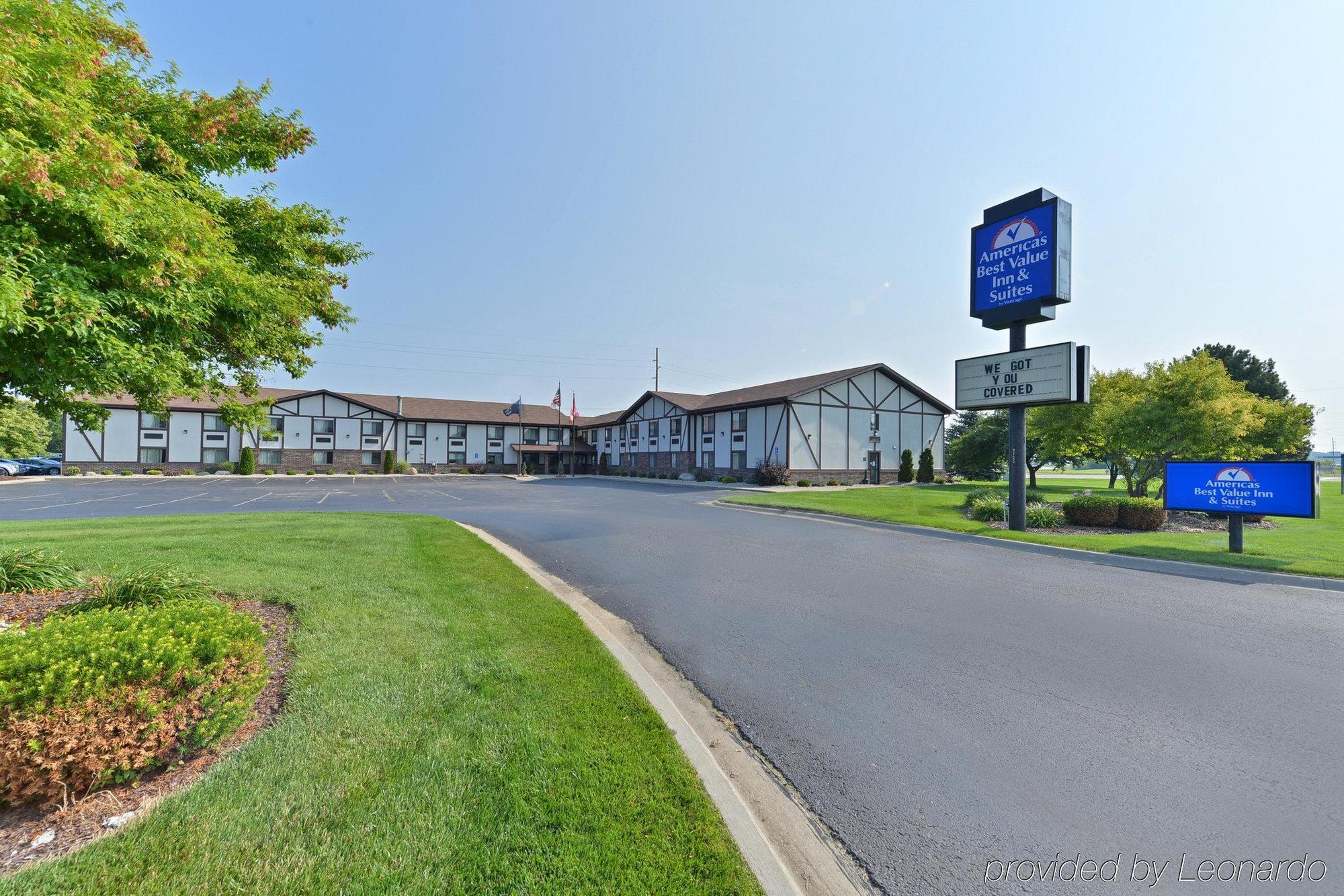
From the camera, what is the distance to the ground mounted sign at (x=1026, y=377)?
628 inches

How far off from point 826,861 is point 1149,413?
2502 cm

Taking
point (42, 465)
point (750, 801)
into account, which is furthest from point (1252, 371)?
point (42, 465)

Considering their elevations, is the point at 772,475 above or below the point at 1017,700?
above

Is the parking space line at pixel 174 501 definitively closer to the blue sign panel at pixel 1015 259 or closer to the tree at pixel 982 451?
the blue sign panel at pixel 1015 259

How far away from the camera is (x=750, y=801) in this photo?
341 centimetres

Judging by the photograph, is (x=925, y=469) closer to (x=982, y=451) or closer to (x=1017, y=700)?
(x=982, y=451)

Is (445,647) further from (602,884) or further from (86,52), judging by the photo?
(86,52)

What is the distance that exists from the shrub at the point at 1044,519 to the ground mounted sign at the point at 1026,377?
344 centimetres

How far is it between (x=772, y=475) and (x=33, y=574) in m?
34.7

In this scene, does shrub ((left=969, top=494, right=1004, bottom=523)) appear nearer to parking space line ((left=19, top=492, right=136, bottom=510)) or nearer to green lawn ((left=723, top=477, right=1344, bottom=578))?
green lawn ((left=723, top=477, right=1344, bottom=578))

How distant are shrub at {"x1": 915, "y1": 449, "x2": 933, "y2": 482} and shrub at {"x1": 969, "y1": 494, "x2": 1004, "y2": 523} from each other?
24.2 meters

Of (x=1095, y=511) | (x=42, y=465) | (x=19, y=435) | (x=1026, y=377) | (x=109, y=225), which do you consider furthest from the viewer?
(x=19, y=435)

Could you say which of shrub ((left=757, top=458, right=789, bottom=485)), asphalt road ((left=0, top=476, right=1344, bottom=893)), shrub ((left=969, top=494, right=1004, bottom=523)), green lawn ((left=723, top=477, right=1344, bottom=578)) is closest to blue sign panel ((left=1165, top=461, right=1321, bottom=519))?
green lawn ((left=723, top=477, right=1344, bottom=578))

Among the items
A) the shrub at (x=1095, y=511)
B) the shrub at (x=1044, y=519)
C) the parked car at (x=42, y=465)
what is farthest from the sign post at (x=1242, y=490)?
the parked car at (x=42, y=465)
